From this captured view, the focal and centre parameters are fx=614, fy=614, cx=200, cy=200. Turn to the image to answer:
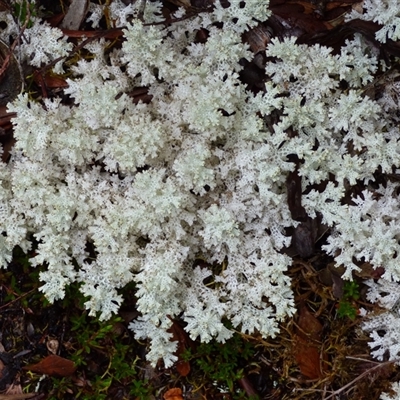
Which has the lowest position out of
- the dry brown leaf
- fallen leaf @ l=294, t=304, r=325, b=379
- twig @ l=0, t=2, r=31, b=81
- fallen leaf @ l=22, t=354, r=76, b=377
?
fallen leaf @ l=22, t=354, r=76, b=377

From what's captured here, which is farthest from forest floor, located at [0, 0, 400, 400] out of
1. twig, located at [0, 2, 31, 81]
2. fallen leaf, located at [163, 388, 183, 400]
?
twig, located at [0, 2, 31, 81]

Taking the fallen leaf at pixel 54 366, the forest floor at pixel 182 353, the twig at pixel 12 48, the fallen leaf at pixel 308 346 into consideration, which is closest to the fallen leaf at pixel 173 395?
the forest floor at pixel 182 353

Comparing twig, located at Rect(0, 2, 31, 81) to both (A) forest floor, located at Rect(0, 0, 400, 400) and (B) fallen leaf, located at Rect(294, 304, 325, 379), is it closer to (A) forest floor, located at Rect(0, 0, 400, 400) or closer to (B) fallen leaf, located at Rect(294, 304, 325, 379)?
(A) forest floor, located at Rect(0, 0, 400, 400)

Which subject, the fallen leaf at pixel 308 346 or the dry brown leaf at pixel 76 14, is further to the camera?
the fallen leaf at pixel 308 346

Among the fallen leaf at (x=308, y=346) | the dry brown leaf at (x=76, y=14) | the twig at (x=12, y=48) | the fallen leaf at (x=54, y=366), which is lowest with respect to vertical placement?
the fallen leaf at (x=54, y=366)

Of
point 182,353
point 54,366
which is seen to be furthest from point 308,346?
point 54,366

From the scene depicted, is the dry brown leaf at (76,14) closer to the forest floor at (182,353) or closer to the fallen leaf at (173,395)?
the forest floor at (182,353)

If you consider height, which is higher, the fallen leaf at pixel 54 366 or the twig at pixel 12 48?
the twig at pixel 12 48

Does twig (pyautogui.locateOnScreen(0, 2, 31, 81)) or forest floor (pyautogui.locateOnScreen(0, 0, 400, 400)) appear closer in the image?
twig (pyautogui.locateOnScreen(0, 2, 31, 81))

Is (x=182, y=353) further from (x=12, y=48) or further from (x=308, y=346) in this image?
(x=12, y=48)

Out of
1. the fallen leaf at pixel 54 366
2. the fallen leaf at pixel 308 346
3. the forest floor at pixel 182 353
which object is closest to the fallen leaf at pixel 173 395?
the forest floor at pixel 182 353
